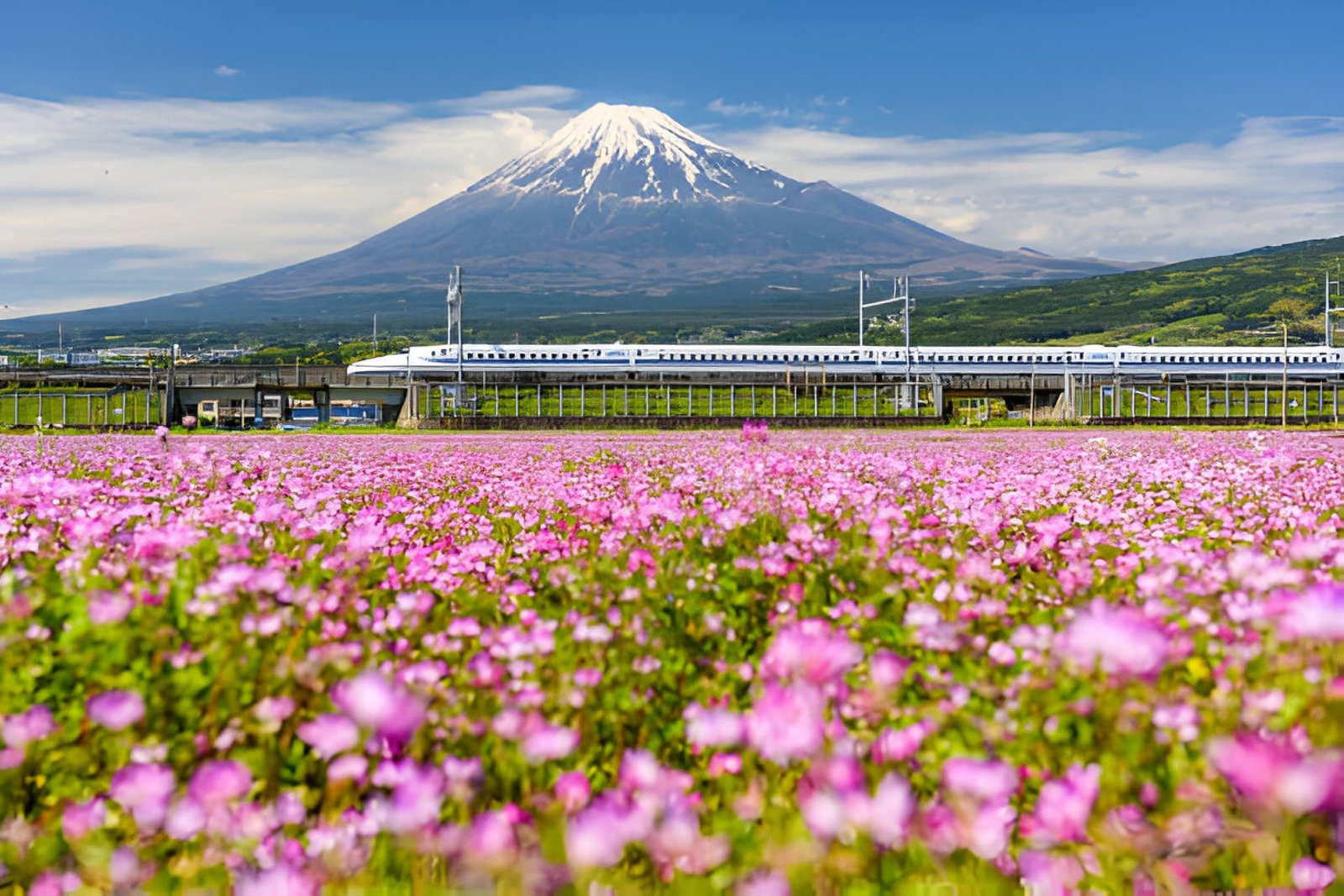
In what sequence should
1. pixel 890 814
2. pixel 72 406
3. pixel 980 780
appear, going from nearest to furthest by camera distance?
pixel 890 814 < pixel 980 780 < pixel 72 406

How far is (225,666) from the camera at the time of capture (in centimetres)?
264

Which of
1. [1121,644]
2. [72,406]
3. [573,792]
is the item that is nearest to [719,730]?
[573,792]

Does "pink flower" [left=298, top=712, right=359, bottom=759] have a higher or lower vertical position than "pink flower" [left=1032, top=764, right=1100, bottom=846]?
higher

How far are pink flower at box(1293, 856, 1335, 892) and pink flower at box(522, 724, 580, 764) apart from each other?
1241 millimetres

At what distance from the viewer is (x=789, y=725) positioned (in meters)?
1.84

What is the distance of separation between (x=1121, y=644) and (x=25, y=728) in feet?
6.85

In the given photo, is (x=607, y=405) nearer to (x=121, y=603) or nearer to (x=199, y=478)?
(x=199, y=478)

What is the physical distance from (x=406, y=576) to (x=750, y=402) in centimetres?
5972

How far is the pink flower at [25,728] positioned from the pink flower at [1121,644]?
2.02 metres

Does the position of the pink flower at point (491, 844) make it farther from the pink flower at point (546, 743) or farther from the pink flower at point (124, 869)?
the pink flower at point (124, 869)

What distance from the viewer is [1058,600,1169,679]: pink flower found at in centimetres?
184

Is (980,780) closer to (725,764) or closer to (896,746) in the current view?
(896,746)

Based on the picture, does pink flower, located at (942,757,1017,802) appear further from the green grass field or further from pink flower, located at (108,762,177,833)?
the green grass field

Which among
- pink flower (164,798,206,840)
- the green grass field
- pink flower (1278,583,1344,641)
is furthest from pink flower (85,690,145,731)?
the green grass field
